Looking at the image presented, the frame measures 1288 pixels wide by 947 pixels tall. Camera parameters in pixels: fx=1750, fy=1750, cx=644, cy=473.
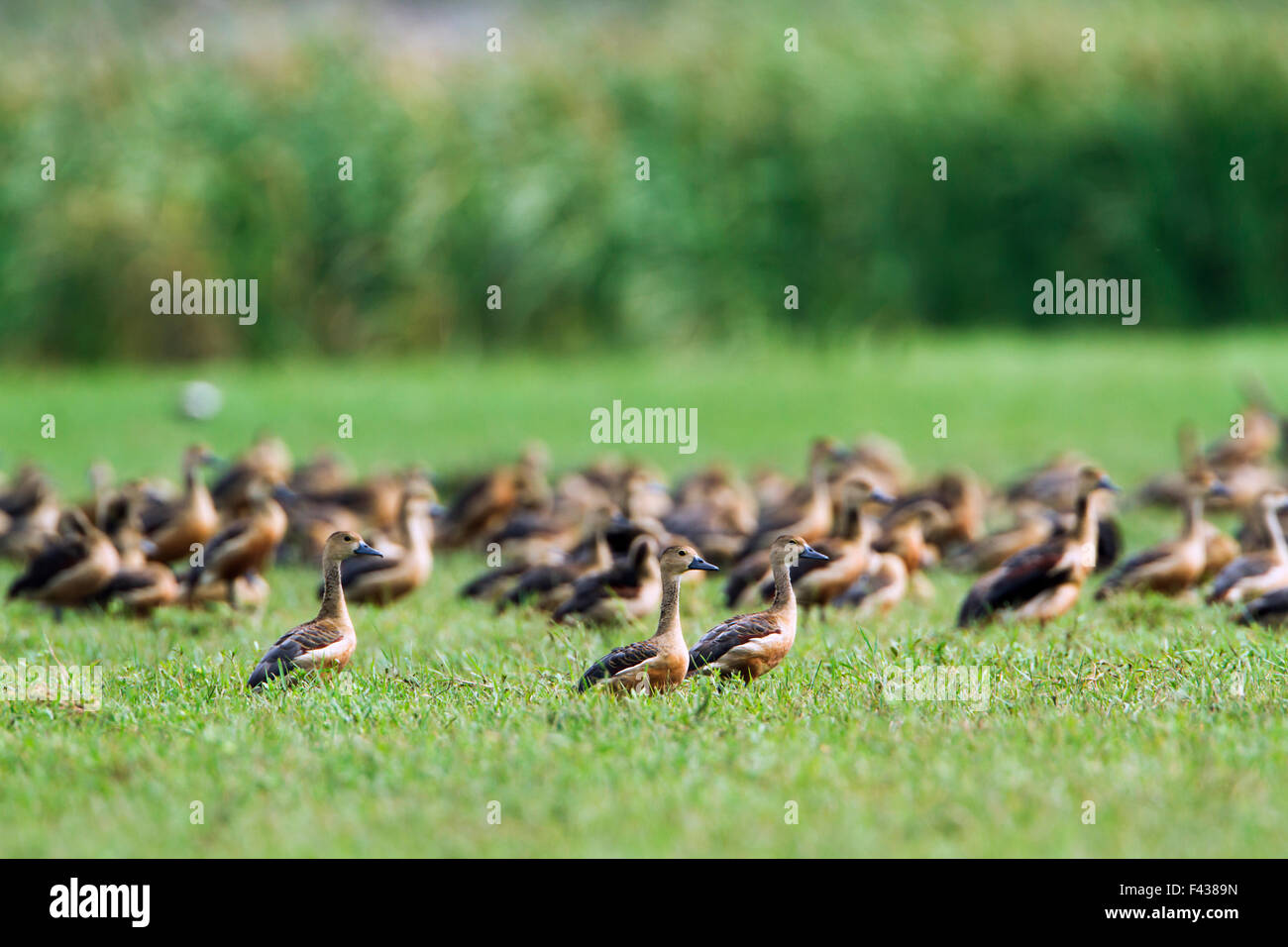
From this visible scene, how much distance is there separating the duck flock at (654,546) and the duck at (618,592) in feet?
0.04

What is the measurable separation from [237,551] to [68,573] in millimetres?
982

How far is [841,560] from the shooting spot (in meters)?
10.3

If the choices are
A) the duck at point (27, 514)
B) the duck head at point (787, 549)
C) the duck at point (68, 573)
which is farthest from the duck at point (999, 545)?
the duck at point (27, 514)

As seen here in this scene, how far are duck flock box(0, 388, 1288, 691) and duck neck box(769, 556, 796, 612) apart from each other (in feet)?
0.03

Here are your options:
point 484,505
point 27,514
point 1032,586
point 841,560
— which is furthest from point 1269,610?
point 27,514

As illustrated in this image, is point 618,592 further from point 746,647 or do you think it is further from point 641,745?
point 641,745

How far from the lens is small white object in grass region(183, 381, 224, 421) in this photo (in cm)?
2050

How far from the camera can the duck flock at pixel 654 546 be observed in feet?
26.8

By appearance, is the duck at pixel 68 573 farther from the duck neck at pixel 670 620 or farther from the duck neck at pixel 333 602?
the duck neck at pixel 670 620

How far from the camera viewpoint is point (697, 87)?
82.8 ft

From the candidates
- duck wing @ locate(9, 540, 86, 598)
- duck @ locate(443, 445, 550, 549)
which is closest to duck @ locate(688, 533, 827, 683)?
duck wing @ locate(9, 540, 86, 598)

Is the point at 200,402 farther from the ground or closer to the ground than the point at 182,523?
farther from the ground

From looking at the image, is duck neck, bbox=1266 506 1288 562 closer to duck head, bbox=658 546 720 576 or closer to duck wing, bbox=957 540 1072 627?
duck wing, bbox=957 540 1072 627
